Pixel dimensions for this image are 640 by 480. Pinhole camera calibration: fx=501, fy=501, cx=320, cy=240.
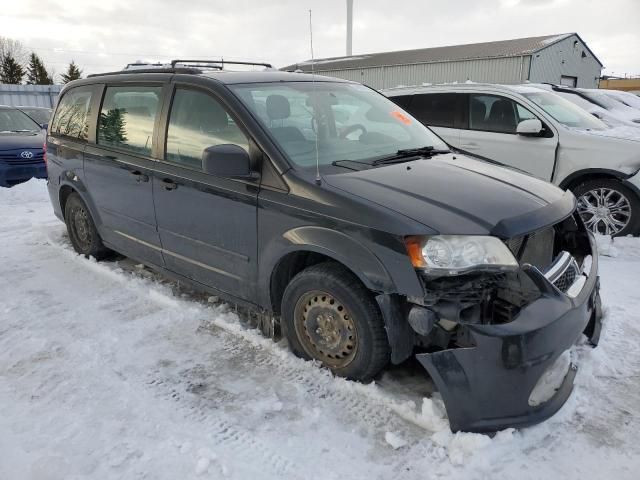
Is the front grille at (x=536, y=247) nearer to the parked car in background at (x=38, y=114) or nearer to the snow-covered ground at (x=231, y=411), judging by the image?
the snow-covered ground at (x=231, y=411)

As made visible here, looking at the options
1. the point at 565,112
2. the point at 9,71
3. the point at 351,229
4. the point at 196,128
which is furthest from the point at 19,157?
the point at 9,71

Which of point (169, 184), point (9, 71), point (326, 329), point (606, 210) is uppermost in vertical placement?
point (9, 71)

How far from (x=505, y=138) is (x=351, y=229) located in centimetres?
428

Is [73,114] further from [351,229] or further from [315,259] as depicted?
[351,229]

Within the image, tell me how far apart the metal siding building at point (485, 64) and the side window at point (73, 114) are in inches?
830

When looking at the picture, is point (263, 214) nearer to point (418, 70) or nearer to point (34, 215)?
point (34, 215)

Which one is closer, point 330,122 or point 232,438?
point 232,438

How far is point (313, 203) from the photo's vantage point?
9.02 feet

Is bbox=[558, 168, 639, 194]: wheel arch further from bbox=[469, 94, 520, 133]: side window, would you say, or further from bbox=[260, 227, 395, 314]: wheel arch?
bbox=[260, 227, 395, 314]: wheel arch

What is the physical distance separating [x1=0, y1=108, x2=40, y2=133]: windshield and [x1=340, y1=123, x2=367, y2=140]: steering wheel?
9.01m

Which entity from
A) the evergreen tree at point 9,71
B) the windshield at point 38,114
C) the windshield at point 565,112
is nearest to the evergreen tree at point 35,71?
the evergreen tree at point 9,71

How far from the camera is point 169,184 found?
358 centimetres

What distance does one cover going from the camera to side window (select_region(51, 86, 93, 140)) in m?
4.60

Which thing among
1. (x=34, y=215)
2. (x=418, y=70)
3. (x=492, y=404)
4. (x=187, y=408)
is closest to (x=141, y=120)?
(x=187, y=408)
